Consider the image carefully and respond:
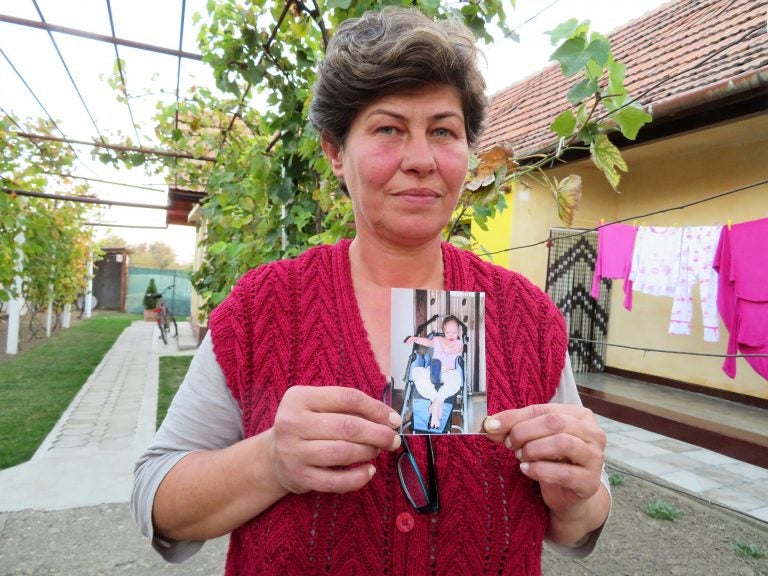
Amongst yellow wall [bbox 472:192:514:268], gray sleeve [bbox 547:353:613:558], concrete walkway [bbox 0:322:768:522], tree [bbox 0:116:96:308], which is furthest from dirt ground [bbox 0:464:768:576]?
tree [bbox 0:116:96:308]

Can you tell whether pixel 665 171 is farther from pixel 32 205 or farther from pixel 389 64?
pixel 32 205

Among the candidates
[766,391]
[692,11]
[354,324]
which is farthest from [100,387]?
[692,11]

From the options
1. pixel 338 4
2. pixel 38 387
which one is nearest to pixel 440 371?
pixel 338 4

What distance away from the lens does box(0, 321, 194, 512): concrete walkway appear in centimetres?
392

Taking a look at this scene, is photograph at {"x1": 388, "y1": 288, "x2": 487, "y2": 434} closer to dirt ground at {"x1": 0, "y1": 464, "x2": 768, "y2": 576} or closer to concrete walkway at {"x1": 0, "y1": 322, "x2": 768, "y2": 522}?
dirt ground at {"x1": 0, "y1": 464, "x2": 768, "y2": 576}

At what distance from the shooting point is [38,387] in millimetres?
7469

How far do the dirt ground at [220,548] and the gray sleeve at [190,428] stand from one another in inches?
93.8

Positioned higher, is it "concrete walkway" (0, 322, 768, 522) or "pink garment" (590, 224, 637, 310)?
"pink garment" (590, 224, 637, 310)

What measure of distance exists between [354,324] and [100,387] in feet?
25.8

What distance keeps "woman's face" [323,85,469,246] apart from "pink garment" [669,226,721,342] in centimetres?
445

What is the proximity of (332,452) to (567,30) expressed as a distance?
156 centimetres

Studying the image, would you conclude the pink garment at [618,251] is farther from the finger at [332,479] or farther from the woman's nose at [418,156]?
the finger at [332,479]

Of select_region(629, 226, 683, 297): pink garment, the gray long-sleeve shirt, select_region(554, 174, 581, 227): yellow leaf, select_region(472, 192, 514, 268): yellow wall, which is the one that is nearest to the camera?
the gray long-sleeve shirt

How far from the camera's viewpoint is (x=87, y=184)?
930 cm
